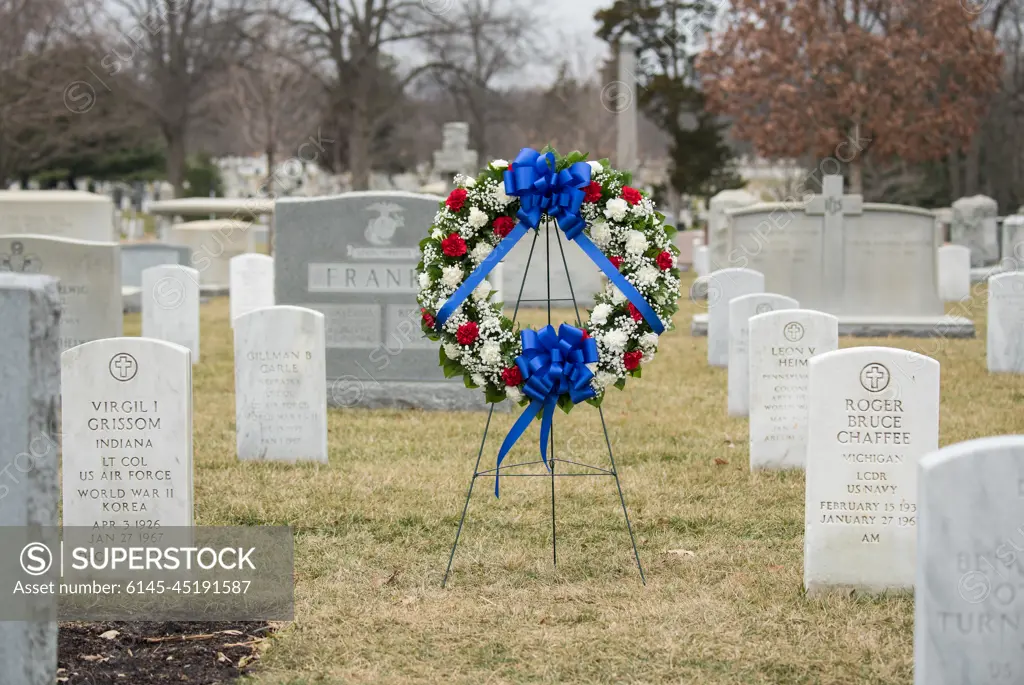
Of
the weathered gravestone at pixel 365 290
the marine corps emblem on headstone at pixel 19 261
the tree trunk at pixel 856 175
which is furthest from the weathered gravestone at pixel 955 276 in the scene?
the tree trunk at pixel 856 175

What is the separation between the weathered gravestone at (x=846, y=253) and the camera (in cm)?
1508

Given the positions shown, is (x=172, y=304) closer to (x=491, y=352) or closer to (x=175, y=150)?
(x=491, y=352)

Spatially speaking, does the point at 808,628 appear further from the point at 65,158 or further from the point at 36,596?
the point at 65,158

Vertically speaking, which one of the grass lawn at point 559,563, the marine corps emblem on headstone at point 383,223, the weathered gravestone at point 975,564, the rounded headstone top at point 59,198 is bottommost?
the grass lawn at point 559,563

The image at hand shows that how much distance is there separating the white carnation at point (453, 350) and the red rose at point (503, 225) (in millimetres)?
534

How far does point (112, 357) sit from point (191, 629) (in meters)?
1.33

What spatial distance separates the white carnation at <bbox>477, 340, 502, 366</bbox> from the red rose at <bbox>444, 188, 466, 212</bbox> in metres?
0.62

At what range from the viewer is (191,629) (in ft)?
16.0

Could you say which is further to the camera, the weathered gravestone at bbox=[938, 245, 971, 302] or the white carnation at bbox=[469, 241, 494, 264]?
the weathered gravestone at bbox=[938, 245, 971, 302]

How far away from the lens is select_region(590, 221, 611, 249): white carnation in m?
5.47

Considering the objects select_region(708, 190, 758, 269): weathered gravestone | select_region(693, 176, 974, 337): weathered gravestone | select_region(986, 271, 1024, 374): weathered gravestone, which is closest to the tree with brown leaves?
select_region(708, 190, 758, 269): weathered gravestone

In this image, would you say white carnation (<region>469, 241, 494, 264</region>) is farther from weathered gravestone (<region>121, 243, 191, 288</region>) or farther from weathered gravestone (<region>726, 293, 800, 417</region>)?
weathered gravestone (<region>121, 243, 191, 288</region>)

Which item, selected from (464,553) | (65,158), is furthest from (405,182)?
(464,553)

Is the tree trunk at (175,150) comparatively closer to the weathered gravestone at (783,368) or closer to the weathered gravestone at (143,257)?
the weathered gravestone at (143,257)
